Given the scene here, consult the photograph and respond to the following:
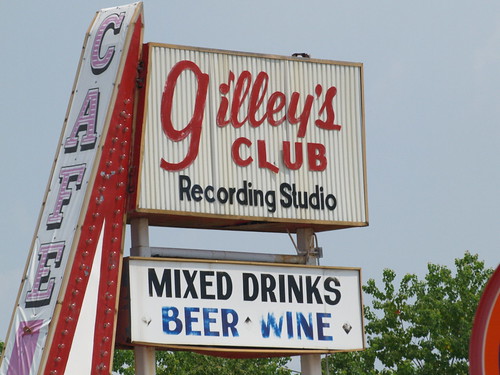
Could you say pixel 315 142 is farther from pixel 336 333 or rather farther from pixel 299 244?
pixel 336 333

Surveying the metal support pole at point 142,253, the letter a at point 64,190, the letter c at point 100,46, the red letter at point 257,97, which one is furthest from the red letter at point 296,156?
the letter a at point 64,190

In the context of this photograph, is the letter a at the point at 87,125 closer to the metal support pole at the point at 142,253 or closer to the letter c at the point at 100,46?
the letter c at the point at 100,46

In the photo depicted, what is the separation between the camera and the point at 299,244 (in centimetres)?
2081

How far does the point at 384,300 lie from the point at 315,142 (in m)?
23.5

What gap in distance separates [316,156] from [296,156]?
462 millimetres

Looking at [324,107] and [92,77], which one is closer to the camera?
[92,77]

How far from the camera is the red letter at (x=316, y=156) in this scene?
20.7m

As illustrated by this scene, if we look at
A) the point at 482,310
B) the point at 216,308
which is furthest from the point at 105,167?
the point at 482,310

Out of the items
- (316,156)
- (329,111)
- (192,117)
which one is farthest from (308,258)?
(192,117)

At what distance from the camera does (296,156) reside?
20.6 meters

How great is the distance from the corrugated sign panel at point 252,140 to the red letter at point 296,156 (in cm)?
2

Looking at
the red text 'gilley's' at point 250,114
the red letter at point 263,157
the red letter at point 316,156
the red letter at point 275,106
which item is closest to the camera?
the red text 'gilley's' at point 250,114

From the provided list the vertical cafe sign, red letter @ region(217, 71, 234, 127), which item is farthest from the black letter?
red letter @ region(217, 71, 234, 127)

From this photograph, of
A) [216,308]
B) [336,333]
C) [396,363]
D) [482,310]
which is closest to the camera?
[482,310]
